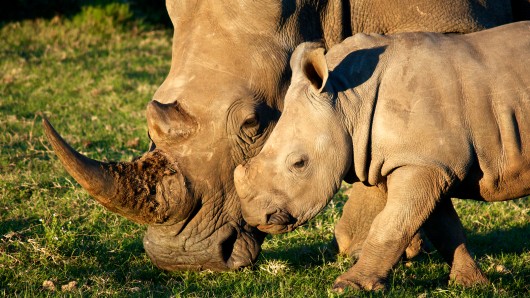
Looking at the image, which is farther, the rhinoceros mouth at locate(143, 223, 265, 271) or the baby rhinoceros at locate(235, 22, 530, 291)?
the rhinoceros mouth at locate(143, 223, 265, 271)

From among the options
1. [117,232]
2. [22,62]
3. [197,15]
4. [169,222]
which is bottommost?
[22,62]

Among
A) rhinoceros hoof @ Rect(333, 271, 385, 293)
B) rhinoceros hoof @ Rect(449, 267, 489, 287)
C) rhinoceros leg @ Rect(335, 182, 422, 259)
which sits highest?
rhinoceros hoof @ Rect(333, 271, 385, 293)

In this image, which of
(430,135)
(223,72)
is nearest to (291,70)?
(223,72)

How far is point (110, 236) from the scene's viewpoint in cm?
689

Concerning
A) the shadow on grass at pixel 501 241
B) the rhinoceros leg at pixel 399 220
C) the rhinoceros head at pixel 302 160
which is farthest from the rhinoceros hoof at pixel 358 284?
the shadow on grass at pixel 501 241

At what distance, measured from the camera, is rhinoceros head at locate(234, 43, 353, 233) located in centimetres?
538

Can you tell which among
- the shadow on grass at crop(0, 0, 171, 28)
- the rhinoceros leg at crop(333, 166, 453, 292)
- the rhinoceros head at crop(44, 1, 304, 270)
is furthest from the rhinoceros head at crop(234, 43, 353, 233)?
the shadow on grass at crop(0, 0, 171, 28)

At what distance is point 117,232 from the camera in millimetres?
6980

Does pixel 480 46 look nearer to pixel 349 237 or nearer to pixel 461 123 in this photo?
pixel 461 123

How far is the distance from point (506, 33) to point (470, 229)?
2.02m

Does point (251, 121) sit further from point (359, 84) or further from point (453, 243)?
point (453, 243)

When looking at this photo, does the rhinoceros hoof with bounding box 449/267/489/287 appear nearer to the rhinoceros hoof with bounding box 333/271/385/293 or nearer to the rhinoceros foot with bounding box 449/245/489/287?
the rhinoceros foot with bounding box 449/245/489/287

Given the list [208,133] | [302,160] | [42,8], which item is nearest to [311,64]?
[302,160]

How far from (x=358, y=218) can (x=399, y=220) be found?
152 cm
